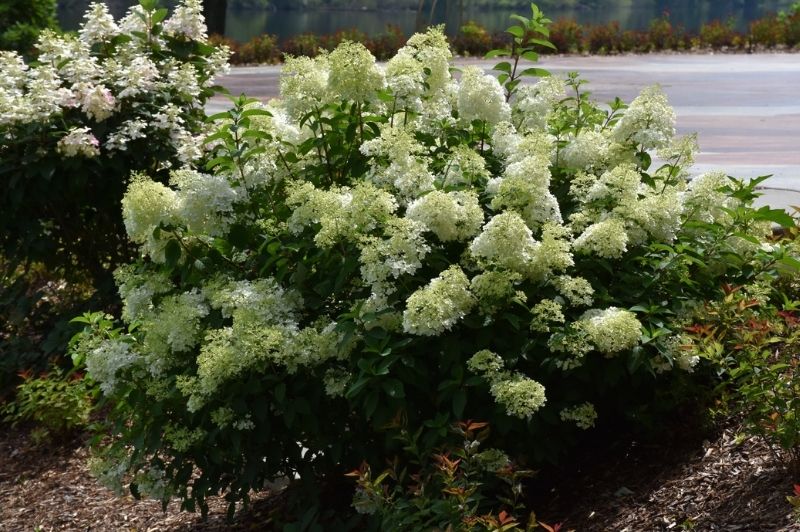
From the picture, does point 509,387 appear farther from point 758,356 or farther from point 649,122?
point 649,122

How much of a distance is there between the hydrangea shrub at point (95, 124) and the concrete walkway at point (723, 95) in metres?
3.17

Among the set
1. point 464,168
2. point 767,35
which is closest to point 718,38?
point 767,35

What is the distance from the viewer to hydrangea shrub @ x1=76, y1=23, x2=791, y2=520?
143 inches

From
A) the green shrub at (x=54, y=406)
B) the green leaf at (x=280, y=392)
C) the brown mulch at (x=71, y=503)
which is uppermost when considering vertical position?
the green leaf at (x=280, y=392)

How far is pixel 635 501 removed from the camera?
3.92 metres

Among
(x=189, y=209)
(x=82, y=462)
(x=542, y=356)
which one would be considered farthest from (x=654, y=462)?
(x=82, y=462)

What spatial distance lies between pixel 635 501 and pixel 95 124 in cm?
373

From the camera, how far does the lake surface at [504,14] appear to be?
5100 centimetres

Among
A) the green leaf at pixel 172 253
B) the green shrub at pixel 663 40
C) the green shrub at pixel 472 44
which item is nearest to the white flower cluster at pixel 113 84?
the green leaf at pixel 172 253

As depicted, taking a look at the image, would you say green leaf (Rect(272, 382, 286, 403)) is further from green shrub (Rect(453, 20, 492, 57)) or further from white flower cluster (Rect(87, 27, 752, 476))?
green shrub (Rect(453, 20, 492, 57))

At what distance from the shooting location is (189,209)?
159 inches

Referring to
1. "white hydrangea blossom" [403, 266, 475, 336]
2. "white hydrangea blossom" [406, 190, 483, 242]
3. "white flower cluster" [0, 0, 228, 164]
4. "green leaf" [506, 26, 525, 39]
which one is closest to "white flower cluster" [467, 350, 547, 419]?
"white hydrangea blossom" [403, 266, 475, 336]

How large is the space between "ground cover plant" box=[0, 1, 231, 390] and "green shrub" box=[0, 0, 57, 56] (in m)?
5.81

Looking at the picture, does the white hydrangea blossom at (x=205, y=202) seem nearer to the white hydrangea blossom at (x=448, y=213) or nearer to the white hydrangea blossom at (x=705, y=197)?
the white hydrangea blossom at (x=448, y=213)
